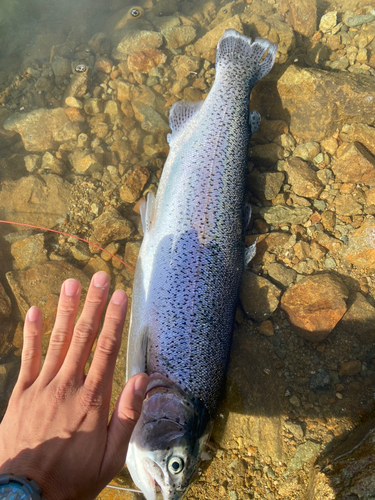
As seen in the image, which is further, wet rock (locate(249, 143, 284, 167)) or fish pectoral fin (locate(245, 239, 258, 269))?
wet rock (locate(249, 143, 284, 167))

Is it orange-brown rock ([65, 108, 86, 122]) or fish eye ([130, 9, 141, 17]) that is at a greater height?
fish eye ([130, 9, 141, 17])

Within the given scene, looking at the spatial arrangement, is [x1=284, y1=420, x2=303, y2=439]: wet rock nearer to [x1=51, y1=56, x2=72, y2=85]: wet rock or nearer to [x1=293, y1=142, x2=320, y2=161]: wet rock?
[x1=293, y1=142, x2=320, y2=161]: wet rock

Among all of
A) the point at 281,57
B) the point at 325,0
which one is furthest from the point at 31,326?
the point at 325,0

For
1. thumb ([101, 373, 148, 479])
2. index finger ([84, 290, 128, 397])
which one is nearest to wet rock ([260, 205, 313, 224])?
index finger ([84, 290, 128, 397])

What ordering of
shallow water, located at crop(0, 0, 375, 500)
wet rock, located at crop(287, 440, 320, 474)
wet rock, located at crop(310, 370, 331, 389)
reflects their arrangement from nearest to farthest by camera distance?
wet rock, located at crop(287, 440, 320, 474) → shallow water, located at crop(0, 0, 375, 500) → wet rock, located at crop(310, 370, 331, 389)

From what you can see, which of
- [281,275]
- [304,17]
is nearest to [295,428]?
[281,275]

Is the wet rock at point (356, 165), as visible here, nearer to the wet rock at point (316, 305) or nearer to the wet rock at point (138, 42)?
the wet rock at point (316, 305)
